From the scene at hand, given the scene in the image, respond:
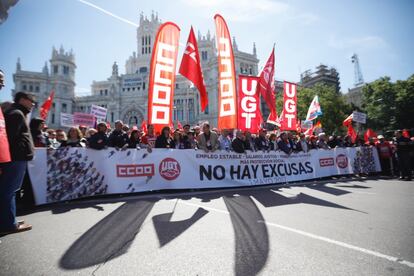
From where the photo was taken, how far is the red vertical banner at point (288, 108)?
10.6m

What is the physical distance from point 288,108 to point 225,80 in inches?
165

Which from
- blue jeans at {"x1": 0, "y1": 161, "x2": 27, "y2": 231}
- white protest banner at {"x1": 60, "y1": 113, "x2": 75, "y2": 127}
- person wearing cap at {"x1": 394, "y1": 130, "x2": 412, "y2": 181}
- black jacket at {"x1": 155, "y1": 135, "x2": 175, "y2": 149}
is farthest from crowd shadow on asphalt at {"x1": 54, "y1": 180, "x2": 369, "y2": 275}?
white protest banner at {"x1": 60, "y1": 113, "x2": 75, "y2": 127}

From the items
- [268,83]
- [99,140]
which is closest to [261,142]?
[268,83]

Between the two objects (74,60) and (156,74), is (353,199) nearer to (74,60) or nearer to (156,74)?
(156,74)

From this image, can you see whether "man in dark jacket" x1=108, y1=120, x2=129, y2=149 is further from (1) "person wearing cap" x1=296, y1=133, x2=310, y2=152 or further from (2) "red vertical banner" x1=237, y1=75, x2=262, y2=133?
(1) "person wearing cap" x1=296, y1=133, x2=310, y2=152

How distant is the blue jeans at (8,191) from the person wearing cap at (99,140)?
251cm

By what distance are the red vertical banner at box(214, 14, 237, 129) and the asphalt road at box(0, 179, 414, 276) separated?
4.11m

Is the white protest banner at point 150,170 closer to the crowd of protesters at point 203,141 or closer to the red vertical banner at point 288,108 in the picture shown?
the crowd of protesters at point 203,141

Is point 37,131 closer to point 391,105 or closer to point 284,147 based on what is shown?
point 284,147

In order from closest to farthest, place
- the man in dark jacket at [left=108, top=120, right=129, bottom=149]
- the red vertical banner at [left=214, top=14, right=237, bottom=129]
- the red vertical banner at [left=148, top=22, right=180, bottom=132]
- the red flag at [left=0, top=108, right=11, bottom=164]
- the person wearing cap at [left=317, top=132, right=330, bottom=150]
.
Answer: the red flag at [left=0, top=108, right=11, bottom=164]
the man in dark jacket at [left=108, top=120, right=129, bottom=149]
the red vertical banner at [left=148, top=22, right=180, bottom=132]
the red vertical banner at [left=214, top=14, right=237, bottom=129]
the person wearing cap at [left=317, top=132, right=330, bottom=150]

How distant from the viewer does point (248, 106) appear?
28.6ft

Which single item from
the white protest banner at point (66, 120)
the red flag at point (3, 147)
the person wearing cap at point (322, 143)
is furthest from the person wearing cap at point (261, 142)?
the white protest banner at point (66, 120)

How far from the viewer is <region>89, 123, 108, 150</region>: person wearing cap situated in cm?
576

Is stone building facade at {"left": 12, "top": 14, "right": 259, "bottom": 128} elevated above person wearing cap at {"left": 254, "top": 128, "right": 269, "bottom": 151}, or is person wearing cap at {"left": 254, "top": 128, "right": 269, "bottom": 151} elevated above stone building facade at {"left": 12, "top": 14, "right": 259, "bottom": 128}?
stone building facade at {"left": 12, "top": 14, "right": 259, "bottom": 128}
